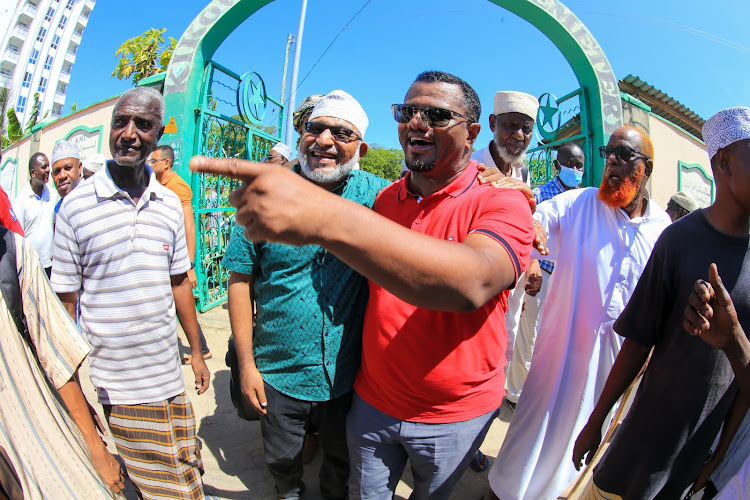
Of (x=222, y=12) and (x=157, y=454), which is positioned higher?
(x=222, y=12)

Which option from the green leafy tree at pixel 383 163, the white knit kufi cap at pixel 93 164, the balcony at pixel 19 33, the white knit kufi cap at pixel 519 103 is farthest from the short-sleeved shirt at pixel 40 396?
the balcony at pixel 19 33

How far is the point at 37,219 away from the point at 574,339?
462 cm

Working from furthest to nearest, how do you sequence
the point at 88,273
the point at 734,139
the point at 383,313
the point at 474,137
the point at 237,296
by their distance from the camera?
the point at 237,296 → the point at 88,273 → the point at 474,137 → the point at 383,313 → the point at 734,139

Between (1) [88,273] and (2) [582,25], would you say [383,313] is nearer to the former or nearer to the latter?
(1) [88,273]

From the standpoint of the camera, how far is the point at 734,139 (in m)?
1.29

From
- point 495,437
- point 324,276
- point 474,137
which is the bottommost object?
point 495,437

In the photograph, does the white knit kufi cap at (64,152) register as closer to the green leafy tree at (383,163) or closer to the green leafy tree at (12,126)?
the green leafy tree at (12,126)

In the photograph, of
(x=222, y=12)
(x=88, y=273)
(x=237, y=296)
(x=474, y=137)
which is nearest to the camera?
(x=474, y=137)

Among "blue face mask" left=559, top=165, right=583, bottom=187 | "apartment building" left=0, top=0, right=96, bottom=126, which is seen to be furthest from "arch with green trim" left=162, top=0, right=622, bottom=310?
"apartment building" left=0, top=0, right=96, bottom=126

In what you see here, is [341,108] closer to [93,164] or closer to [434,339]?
[434,339]

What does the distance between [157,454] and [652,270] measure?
221 cm

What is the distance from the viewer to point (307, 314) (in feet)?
5.97

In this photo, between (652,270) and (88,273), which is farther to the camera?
(88,273)

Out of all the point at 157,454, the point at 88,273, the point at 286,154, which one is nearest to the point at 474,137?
the point at 88,273
